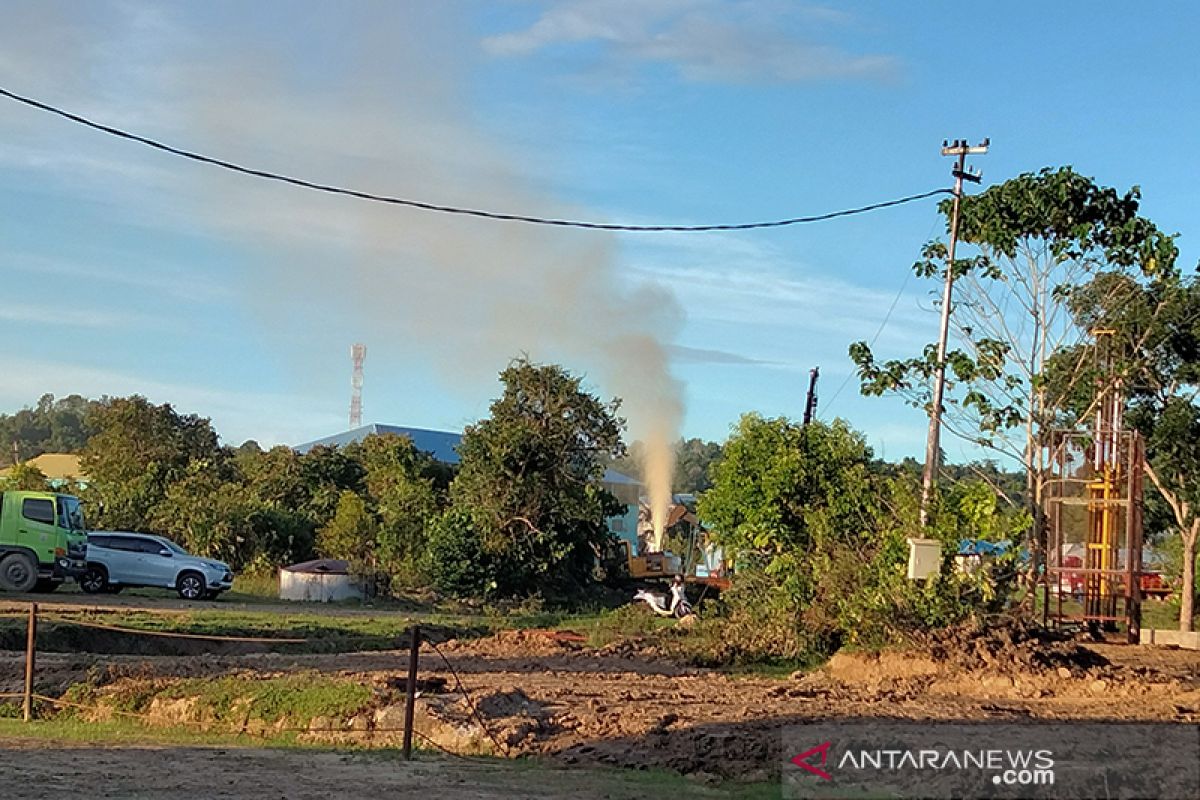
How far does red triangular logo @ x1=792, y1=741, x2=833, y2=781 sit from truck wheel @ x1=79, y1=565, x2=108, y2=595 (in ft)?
86.2

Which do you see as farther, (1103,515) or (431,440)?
(431,440)

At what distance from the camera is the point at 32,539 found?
1222 inches

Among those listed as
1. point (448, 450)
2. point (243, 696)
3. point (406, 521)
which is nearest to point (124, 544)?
point (406, 521)

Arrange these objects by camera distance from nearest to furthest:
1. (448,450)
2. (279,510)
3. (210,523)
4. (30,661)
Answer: (30,661) < (210,523) < (279,510) < (448,450)

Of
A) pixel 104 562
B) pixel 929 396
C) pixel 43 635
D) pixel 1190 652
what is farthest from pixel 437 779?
pixel 104 562

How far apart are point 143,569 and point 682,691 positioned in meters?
20.6

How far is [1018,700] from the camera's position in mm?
17969

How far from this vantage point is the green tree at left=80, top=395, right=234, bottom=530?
4678 cm

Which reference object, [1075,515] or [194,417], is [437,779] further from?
[194,417]

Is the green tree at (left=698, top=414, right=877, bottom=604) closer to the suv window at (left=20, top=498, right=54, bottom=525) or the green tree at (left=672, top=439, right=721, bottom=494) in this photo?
the suv window at (left=20, top=498, right=54, bottom=525)

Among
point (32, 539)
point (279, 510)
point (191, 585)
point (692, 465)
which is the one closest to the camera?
point (32, 539)

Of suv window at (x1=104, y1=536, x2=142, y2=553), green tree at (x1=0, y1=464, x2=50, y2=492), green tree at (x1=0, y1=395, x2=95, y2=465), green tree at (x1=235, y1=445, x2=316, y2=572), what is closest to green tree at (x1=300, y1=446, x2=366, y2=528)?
green tree at (x1=235, y1=445, x2=316, y2=572)

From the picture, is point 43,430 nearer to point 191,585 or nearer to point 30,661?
point 191,585

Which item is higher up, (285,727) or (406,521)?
(406,521)
